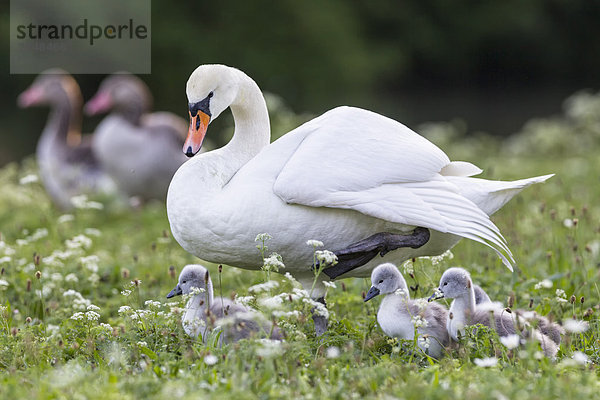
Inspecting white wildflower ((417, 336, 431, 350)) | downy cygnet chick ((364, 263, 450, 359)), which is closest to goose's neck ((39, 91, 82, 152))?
downy cygnet chick ((364, 263, 450, 359))

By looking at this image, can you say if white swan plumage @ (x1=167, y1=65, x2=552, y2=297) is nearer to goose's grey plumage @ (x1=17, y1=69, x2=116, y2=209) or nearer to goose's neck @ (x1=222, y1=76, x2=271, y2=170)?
goose's neck @ (x1=222, y1=76, x2=271, y2=170)

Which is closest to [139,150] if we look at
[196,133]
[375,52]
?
[196,133]

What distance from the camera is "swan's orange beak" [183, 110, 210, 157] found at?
4066mm

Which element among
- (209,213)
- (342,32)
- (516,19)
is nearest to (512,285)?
(209,213)

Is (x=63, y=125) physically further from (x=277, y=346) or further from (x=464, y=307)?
(x=277, y=346)

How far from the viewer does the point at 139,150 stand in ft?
32.8

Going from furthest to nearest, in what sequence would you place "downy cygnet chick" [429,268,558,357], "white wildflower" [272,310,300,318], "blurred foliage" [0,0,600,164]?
"blurred foliage" [0,0,600,164] < "downy cygnet chick" [429,268,558,357] < "white wildflower" [272,310,300,318]

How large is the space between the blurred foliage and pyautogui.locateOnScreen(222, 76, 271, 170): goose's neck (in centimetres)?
1471

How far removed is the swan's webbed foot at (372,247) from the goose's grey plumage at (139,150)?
5.92 m

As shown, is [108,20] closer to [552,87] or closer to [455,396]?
[552,87]

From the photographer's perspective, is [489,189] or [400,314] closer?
[400,314]

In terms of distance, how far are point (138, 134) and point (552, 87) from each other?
22.3 metres

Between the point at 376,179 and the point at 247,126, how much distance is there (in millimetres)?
864

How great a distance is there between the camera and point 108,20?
2305 cm
